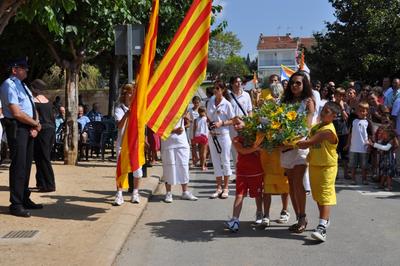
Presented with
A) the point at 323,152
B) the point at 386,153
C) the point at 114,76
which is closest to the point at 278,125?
the point at 323,152

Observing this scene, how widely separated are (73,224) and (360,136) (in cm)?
631

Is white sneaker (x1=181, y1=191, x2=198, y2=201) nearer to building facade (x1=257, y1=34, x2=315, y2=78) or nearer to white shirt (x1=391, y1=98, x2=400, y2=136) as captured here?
white shirt (x1=391, y1=98, x2=400, y2=136)

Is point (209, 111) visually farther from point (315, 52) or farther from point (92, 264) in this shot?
point (315, 52)

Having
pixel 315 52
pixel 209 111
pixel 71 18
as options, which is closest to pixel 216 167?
pixel 209 111

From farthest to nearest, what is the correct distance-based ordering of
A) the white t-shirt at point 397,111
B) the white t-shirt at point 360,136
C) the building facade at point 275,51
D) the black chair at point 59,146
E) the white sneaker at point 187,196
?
the building facade at point 275,51, the black chair at point 59,146, the white t-shirt at point 397,111, the white t-shirt at point 360,136, the white sneaker at point 187,196

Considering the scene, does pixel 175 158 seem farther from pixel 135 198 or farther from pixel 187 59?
pixel 187 59

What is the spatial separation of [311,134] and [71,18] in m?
7.86

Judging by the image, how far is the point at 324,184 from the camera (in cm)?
643

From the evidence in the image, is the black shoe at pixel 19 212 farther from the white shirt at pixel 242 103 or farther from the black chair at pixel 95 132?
the black chair at pixel 95 132

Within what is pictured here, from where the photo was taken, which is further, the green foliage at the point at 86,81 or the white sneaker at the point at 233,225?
the green foliage at the point at 86,81

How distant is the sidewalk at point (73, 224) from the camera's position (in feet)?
18.6

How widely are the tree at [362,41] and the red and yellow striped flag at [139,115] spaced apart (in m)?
17.8

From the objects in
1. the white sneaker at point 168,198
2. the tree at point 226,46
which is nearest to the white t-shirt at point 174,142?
the white sneaker at point 168,198

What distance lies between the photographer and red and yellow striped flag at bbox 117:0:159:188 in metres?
7.31
